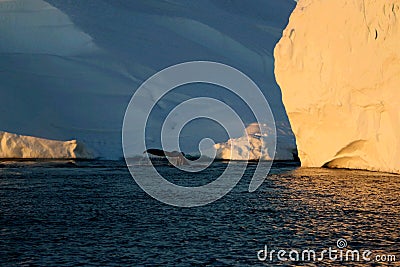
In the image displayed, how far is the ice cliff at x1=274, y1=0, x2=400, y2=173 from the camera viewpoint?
2494 centimetres

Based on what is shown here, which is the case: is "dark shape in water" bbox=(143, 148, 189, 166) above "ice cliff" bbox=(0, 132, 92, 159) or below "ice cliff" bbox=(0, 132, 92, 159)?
above

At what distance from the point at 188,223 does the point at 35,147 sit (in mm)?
20257

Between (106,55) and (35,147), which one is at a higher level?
(106,55)

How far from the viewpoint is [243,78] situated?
164ft

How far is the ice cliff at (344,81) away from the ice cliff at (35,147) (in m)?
11.5

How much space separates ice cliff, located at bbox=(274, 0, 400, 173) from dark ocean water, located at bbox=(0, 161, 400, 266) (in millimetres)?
2947

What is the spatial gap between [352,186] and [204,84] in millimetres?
25364

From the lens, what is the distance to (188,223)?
15430 mm

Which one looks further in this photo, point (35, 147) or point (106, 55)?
point (106, 55)

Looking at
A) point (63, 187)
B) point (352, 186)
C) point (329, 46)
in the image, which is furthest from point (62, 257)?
point (329, 46)

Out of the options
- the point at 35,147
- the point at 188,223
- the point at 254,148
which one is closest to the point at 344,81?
the point at 254,148

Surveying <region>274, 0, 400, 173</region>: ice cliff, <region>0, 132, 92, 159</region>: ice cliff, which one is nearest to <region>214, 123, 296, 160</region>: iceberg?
<region>274, 0, 400, 173</region>: ice cliff

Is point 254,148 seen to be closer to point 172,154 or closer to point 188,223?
point 172,154

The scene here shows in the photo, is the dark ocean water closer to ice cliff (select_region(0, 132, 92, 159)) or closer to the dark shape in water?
ice cliff (select_region(0, 132, 92, 159))
